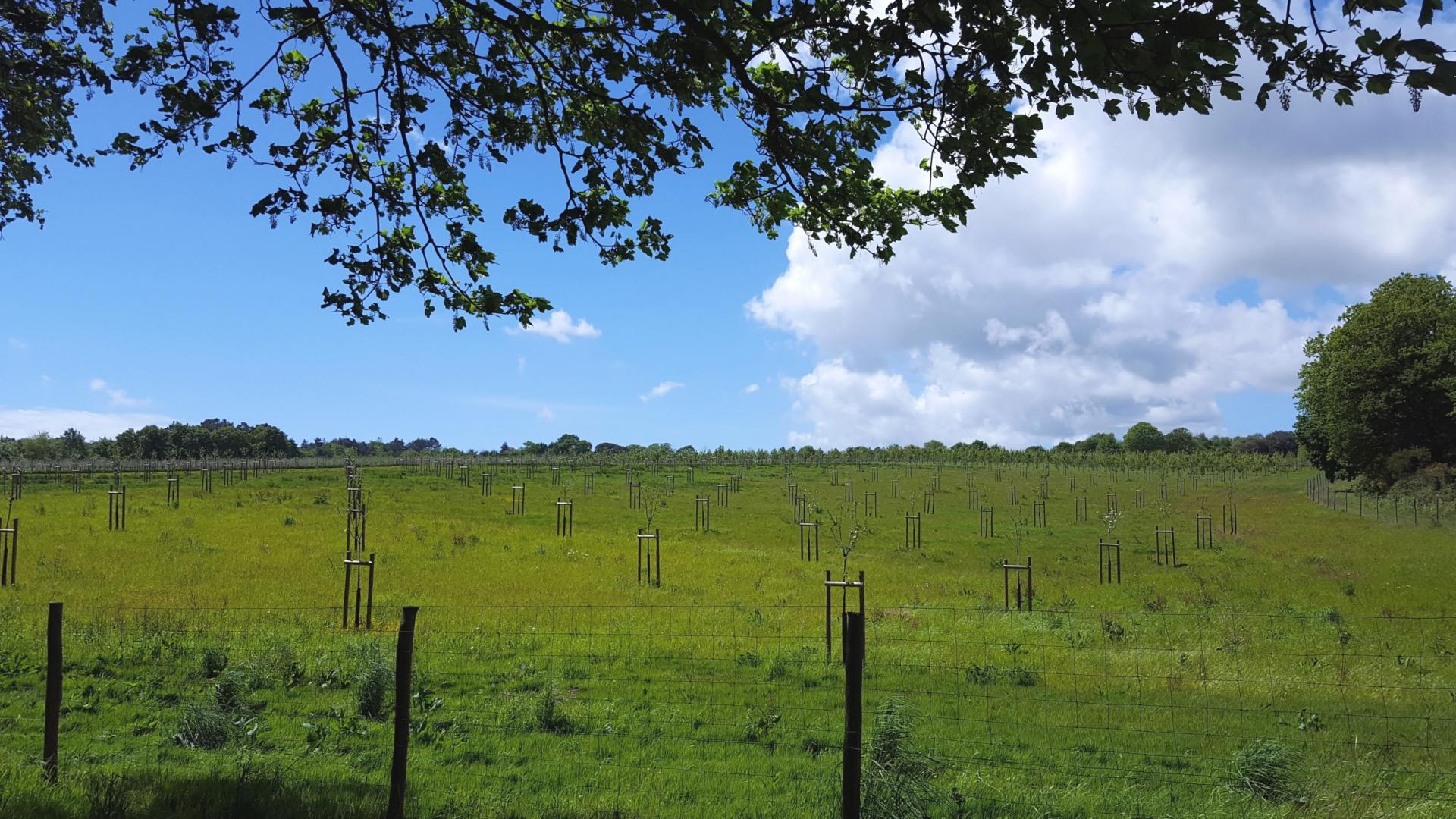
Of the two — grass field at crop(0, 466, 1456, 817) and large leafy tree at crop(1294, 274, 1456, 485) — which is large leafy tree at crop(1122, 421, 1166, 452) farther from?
grass field at crop(0, 466, 1456, 817)

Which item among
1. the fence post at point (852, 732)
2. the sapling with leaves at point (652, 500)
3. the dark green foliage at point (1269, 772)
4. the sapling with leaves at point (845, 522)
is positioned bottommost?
the sapling with leaves at point (845, 522)

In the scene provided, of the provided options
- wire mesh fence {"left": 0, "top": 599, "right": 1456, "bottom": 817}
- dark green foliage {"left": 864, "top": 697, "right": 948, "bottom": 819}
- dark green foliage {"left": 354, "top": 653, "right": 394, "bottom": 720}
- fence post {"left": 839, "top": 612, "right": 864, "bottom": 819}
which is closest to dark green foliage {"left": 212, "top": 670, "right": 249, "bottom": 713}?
wire mesh fence {"left": 0, "top": 599, "right": 1456, "bottom": 817}

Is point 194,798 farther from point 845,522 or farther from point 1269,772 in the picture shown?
point 845,522

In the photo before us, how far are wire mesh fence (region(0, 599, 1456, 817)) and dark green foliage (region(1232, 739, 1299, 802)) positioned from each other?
25 millimetres

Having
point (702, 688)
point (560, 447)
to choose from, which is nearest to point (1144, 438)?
point (560, 447)

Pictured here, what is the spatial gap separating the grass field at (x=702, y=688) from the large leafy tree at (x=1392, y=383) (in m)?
23.1

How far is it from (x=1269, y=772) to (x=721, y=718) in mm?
5136

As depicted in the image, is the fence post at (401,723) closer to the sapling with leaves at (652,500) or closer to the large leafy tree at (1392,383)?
the sapling with leaves at (652,500)

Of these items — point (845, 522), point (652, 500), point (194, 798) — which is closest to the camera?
point (194, 798)

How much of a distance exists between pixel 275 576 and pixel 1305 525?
46937 mm

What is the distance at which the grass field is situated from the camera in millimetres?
6633

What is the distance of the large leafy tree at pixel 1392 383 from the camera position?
45.9m

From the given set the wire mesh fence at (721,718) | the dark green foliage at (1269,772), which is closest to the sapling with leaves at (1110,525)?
the wire mesh fence at (721,718)

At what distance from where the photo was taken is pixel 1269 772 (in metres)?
6.76
